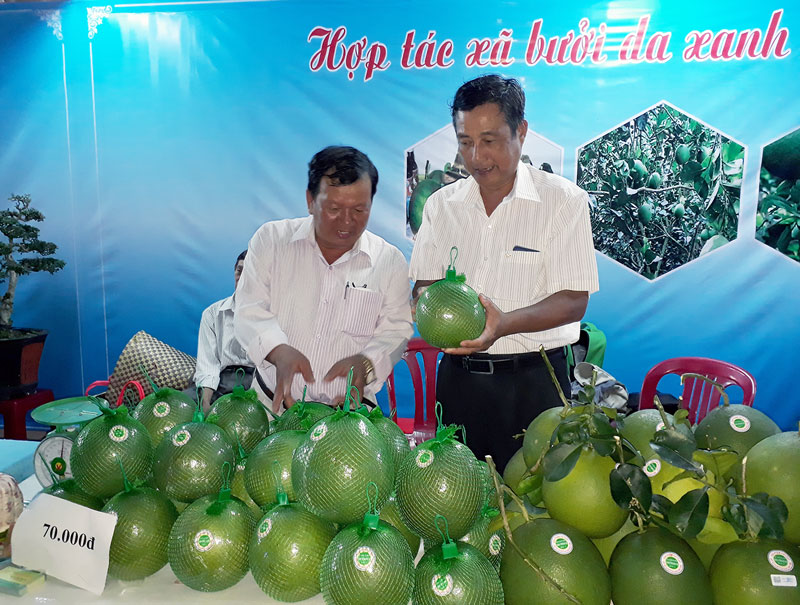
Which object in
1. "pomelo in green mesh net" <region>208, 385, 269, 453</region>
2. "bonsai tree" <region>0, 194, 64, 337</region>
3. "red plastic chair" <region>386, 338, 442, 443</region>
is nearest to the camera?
"pomelo in green mesh net" <region>208, 385, 269, 453</region>

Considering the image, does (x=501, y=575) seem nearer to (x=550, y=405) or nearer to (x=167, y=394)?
(x=167, y=394)

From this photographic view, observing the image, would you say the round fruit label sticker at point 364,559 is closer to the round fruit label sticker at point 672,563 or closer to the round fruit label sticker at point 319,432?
the round fruit label sticker at point 319,432

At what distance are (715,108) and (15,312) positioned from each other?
506 centimetres

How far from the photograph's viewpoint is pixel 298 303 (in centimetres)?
277

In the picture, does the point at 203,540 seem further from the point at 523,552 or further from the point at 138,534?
the point at 523,552

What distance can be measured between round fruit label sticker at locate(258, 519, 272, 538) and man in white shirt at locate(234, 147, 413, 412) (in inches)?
54.9

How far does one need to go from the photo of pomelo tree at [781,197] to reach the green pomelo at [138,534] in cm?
389

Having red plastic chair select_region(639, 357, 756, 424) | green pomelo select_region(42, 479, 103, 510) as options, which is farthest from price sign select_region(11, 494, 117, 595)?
red plastic chair select_region(639, 357, 756, 424)

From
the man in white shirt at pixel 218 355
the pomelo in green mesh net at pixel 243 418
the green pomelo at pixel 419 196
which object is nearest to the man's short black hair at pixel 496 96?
the pomelo in green mesh net at pixel 243 418

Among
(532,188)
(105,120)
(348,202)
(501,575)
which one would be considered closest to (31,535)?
(501,575)

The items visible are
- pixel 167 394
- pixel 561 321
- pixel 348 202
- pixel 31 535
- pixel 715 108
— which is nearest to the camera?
pixel 31 535

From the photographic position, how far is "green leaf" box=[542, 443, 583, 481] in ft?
3.66

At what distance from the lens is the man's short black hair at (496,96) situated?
88.9 inches

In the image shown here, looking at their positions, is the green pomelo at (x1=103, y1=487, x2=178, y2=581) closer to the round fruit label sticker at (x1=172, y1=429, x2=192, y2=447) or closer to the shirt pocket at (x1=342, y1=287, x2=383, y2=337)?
the round fruit label sticker at (x1=172, y1=429, x2=192, y2=447)
